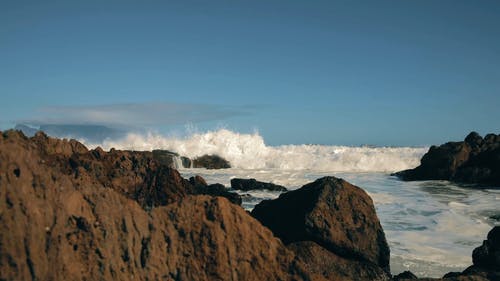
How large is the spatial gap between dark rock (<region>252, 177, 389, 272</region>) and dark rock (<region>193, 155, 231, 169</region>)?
29.8 metres

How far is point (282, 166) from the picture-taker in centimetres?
4344

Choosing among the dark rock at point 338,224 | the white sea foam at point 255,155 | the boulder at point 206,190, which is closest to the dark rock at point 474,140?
the white sea foam at point 255,155

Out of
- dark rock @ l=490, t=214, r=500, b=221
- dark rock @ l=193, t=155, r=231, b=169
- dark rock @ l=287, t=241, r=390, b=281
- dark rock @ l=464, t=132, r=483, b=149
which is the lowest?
dark rock @ l=490, t=214, r=500, b=221

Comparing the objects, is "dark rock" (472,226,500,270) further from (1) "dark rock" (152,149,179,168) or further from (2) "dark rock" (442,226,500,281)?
(1) "dark rock" (152,149,179,168)

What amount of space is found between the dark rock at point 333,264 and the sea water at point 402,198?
2842mm

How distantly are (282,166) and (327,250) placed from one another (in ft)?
120

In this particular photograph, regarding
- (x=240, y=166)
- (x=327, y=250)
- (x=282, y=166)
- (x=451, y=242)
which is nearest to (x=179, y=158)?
(x=240, y=166)

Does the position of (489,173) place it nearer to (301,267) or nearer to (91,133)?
(301,267)

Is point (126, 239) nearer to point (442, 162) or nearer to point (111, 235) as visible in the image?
point (111, 235)

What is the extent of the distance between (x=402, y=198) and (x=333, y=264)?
50.8ft

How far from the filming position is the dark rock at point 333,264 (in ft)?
21.4

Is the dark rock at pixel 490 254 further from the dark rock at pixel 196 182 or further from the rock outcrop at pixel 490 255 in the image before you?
the dark rock at pixel 196 182

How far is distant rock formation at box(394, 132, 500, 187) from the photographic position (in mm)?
28094

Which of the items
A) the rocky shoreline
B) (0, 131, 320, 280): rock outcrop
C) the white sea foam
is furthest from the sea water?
(0, 131, 320, 280): rock outcrop
